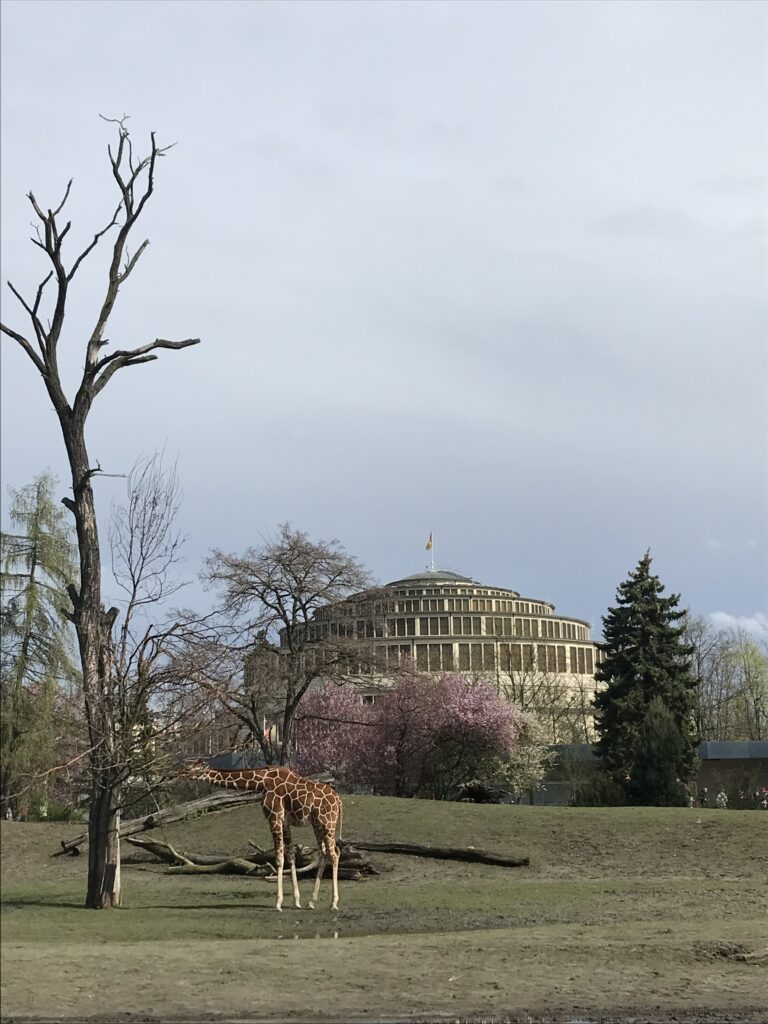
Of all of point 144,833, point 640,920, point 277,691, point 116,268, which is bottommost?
point 640,920

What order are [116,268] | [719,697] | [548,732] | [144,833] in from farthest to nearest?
[719,697]
[548,732]
[144,833]
[116,268]

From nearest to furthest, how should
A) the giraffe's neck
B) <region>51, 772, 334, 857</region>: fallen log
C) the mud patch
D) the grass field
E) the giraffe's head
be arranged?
the grass field → the giraffe's head → the giraffe's neck → <region>51, 772, 334, 857</region>: fallen log → the mud patch

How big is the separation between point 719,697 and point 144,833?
4230cm

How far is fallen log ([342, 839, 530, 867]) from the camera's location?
18.0m

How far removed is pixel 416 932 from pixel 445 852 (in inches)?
268

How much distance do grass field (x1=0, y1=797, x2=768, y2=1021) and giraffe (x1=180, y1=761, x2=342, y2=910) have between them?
454mm

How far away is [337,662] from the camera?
92.7 feet

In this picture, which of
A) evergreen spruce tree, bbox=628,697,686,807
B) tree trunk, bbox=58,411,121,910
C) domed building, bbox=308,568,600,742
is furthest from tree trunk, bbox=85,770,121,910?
evergreen spruce tree, bbox=628,697,686,807

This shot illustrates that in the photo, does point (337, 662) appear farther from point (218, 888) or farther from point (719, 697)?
point (719, 697)

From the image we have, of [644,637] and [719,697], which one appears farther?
[719,697]

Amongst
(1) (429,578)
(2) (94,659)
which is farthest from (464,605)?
(2) (94,659)

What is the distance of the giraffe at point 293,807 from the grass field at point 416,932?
45 cm

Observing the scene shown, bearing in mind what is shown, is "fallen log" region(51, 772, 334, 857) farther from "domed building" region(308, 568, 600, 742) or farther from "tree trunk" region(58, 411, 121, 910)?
"domed building" region(308, 568, 600, 742)

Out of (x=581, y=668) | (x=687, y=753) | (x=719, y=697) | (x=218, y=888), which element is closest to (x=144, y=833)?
(x=218, y=888)
